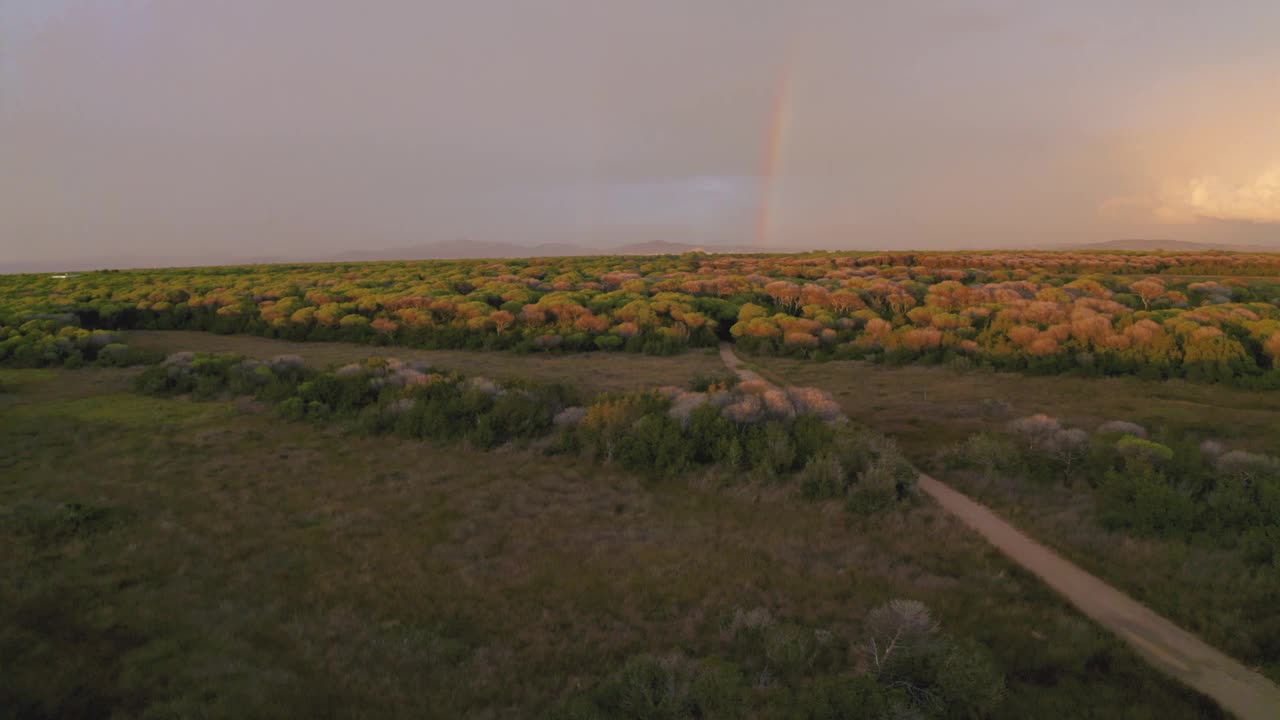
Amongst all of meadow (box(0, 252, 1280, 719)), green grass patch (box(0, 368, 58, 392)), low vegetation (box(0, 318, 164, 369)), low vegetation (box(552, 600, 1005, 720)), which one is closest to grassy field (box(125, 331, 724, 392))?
meadow (box(0, 252, 1280, 719))

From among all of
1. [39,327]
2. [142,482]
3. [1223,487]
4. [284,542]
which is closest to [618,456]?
[284,542]

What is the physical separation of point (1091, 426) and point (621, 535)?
11.3m

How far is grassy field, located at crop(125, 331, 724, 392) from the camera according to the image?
18.5m

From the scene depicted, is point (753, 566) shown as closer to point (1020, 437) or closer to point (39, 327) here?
point (1020, 437)

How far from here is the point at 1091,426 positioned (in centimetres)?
1228

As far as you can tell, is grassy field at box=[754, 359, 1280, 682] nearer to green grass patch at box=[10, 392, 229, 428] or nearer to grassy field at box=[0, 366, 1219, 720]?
grassy field at box=[0, 366, 1219, 720]

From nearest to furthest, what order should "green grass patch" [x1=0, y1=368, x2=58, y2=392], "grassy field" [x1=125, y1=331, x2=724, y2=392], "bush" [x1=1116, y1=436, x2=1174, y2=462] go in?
"bush" [x1=1116, y1=436, x2=1174, y2=462], "green grass patch" [x1=0, y1=368, x2=58, y2=392], "grassy field" [x1=125, y1=331, x2=724, y2=392]

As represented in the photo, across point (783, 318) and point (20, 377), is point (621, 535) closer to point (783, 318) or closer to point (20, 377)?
point (783, 318)

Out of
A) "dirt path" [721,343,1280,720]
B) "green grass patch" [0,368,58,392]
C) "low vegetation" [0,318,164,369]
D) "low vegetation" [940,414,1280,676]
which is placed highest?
"low vegetation" [0,318,164,369]

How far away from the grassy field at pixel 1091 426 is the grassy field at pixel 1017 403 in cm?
3

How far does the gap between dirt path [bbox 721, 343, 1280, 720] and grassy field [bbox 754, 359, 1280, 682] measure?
171 mm

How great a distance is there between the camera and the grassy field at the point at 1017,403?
12.1 m

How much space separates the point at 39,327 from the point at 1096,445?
36.2 m

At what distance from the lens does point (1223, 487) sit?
8.22 m
